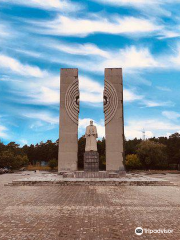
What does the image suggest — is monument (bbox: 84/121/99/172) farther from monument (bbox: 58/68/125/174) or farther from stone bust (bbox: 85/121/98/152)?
monument (bbox: 58/68/125/174)

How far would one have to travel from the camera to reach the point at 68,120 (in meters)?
15.8

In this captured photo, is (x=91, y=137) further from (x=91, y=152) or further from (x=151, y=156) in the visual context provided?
(x=151, y=156)

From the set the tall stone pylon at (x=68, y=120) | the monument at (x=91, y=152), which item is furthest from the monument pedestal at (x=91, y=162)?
the tall stone pylon at (x=68, y=120)

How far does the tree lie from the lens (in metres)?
29.1

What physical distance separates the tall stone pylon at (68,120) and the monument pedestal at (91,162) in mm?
1999

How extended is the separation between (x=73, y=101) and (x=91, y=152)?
3916mm

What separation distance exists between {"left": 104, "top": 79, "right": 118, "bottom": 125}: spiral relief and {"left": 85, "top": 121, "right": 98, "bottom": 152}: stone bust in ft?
5.96

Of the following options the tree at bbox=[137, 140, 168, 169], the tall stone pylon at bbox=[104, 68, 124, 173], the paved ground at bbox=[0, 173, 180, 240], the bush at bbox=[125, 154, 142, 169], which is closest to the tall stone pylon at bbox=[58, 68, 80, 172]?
the tall stone pylon at bbox=[104, 68, 124, 173]

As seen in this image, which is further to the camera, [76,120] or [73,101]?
[73,101]

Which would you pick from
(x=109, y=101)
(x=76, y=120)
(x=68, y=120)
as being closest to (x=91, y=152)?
(x=76, y=120)

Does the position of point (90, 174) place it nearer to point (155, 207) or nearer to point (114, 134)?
point (114, 134)

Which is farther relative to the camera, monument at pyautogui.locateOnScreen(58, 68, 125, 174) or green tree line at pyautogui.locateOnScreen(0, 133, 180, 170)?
green tree line at pyautogui.locateOnScreen(0, 133, 180, 170)

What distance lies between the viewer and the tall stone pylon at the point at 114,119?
50.1 feet

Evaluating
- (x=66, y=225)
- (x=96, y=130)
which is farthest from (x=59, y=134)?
(x=66, y=225)
